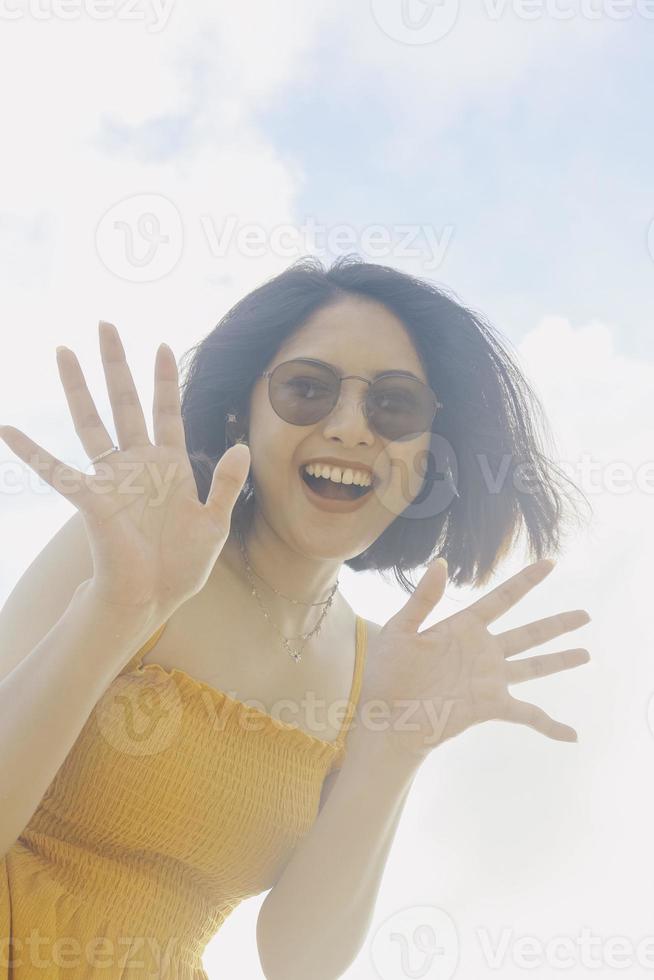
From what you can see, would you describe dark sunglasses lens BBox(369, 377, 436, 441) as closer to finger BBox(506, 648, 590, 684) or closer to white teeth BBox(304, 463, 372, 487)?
white teeth BBox(304, 463, 372, 487)

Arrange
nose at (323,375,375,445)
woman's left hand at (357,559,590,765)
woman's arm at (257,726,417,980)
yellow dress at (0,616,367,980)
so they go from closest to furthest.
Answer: yellow dress at (0,616,367,980)
woman's left hand at (357,559,590,765)
woman's arm at (257,726,417,980)
nose at (323,375,375,445)

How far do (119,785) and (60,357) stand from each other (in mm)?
971

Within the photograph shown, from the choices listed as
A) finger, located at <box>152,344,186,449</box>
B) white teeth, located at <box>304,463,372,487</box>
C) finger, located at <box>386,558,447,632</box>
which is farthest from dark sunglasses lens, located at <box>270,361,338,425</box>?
finger, located at <box>152,344,186,449</box>

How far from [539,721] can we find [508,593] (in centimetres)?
32

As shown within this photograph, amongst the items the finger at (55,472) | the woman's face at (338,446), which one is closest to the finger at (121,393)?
the finger at (55,472)

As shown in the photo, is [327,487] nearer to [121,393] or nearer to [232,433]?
[232,433]

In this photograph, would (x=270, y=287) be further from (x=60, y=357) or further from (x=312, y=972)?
(x=312, y=972)

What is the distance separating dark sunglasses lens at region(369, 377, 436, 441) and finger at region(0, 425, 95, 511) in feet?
3.44

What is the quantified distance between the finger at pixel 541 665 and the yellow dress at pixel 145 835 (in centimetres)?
64

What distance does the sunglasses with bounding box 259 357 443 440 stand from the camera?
258cm

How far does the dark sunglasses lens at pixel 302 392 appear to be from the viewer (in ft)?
8.45

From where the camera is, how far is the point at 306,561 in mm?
2803
